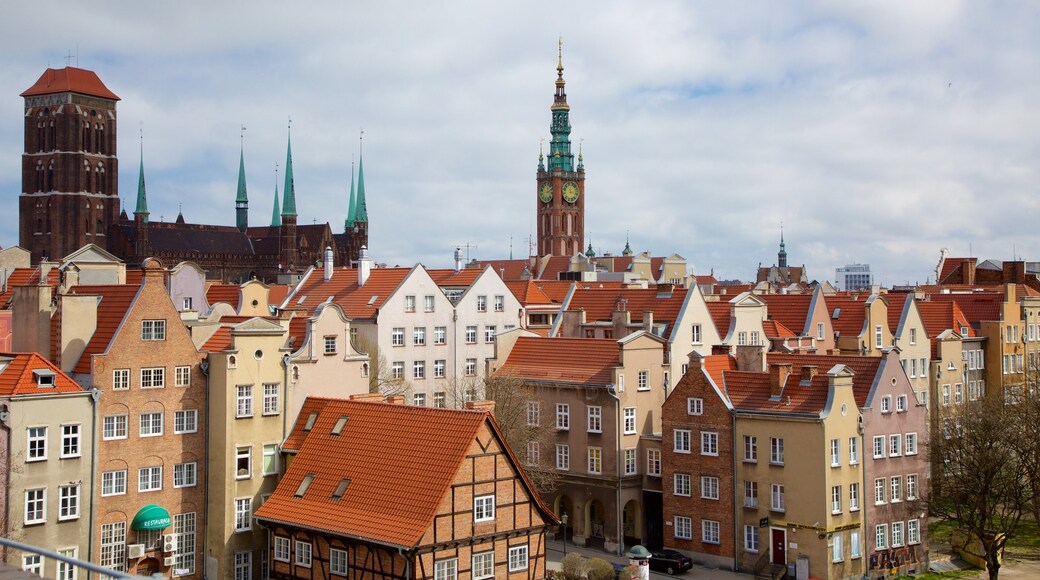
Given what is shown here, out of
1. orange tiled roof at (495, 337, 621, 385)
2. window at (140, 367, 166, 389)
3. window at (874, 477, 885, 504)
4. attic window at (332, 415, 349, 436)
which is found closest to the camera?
attic window at (332, 415, 349, 436)

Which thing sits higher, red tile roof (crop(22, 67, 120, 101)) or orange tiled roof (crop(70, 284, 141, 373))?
red tile roof (crop(22, 67, 120, 101))

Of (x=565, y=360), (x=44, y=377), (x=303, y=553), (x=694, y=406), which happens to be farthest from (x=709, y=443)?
(x=44, y=377)

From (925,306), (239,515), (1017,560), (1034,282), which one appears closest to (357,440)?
(239,515)

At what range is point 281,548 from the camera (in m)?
45.5

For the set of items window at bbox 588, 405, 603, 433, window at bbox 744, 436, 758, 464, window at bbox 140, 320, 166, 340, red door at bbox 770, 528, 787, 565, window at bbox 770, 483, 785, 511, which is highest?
window at bbox 140, 320, 166, 340

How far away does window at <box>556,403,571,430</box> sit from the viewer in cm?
6444

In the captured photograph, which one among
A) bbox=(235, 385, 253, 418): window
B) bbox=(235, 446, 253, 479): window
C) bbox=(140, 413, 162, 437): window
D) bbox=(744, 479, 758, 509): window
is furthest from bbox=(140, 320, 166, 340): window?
bbox=(744, 479, 758, 509): window

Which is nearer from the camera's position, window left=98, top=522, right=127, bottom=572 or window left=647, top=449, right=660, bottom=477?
window left=98, top=522, right=127, bottom=572

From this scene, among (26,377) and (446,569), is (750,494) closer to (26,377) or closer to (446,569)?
(446,569)

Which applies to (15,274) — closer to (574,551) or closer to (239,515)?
(239,515)

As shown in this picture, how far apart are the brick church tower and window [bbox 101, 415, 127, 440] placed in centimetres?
14932

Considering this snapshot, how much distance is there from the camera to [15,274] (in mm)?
75062

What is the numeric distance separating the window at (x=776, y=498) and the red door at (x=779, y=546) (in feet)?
3.60

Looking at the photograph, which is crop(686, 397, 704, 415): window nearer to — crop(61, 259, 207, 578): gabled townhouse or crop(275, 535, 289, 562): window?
crop(275, 535, 289, 562): window
